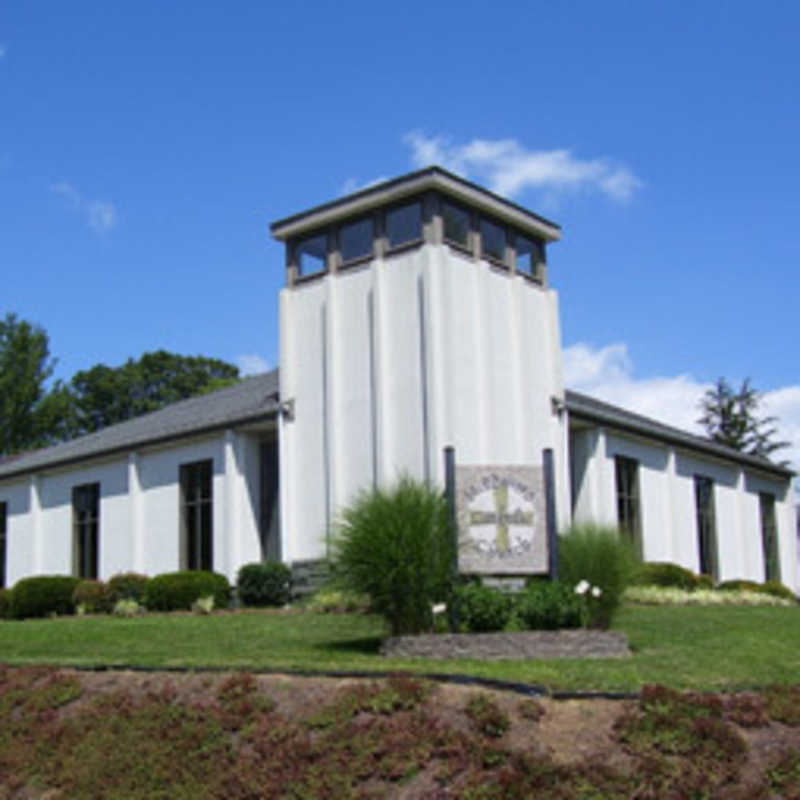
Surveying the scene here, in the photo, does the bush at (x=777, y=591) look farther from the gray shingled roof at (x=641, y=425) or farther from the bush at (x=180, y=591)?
the bush at (x=180, y=591)

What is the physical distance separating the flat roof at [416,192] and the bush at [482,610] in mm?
12531

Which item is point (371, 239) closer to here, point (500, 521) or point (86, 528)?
point (86, 528)

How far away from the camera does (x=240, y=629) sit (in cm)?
1795

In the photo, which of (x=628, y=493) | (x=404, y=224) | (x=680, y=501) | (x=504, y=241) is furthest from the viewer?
(x=680, y=501)

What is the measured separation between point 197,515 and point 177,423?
10.5 feet

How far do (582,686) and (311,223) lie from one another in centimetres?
1823

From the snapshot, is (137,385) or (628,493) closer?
(628,493)

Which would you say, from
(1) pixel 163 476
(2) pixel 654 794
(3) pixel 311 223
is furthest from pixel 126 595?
(2) pixel 654 794

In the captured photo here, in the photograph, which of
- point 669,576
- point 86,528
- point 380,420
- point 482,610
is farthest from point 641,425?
point 482,610

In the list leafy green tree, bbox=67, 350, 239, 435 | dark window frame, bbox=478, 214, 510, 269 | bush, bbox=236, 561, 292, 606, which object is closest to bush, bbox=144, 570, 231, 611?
bush, bbox=236, 561, 292, 606

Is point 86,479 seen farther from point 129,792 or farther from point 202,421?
point 129,792

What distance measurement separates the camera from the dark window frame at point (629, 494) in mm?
29156

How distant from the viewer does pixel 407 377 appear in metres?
24.3

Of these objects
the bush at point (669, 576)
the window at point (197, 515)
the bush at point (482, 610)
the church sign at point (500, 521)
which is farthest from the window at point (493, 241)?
the bush at point (482, 610)
